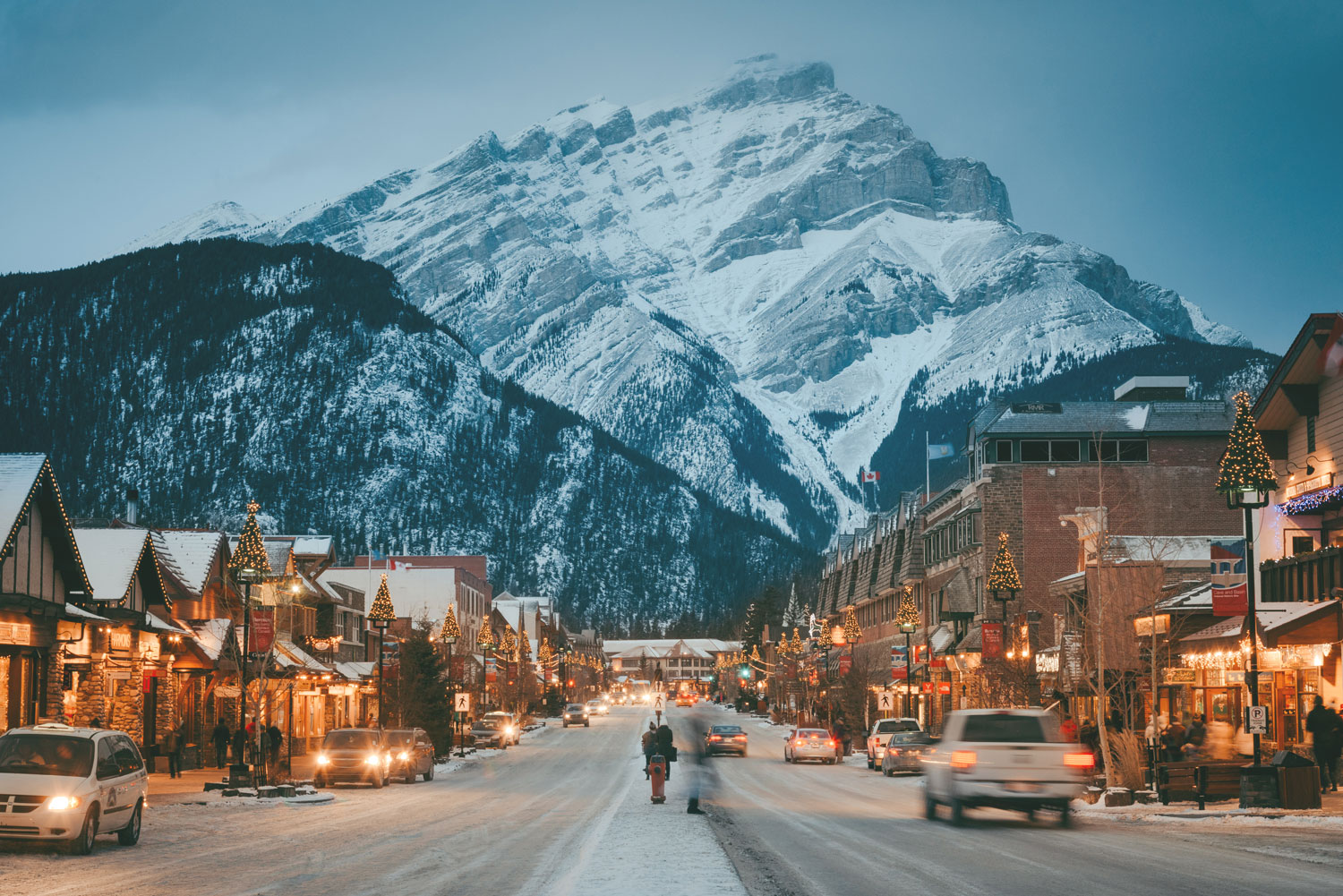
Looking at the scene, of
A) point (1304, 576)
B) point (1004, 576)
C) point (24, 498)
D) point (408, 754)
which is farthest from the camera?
point (1004, 576)

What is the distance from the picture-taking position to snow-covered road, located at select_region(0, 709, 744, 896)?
1638cm

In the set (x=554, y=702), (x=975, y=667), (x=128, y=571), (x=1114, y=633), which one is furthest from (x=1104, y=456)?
(x=554, y=702)

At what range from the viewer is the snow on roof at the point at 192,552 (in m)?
51.4

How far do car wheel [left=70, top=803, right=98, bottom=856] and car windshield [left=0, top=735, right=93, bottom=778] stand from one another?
1.73 ft

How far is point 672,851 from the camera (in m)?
19.4

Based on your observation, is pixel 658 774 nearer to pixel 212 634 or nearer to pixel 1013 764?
pixel 1013 764

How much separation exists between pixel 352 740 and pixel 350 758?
1.76 feet

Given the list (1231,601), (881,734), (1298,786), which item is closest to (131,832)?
(1298,786)

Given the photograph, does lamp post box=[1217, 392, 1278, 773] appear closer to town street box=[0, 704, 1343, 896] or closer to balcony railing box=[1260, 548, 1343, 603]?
balcony railing box=[1260, 548, 1343, 603]

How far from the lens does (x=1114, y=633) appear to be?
44.7 meters

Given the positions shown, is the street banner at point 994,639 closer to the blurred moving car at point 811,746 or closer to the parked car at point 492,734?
the blurred moving car at point 811,746

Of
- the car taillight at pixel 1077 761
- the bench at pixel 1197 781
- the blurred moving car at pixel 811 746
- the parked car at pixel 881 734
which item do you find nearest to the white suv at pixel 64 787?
the car taillight at pixel 1077 761

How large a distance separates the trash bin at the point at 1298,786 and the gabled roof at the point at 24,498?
84.7ft

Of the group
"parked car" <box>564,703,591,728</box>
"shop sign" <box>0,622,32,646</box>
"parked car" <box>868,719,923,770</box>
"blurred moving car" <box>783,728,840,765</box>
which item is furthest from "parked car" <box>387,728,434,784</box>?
"parked car" <box>564,703,591,728</box>
